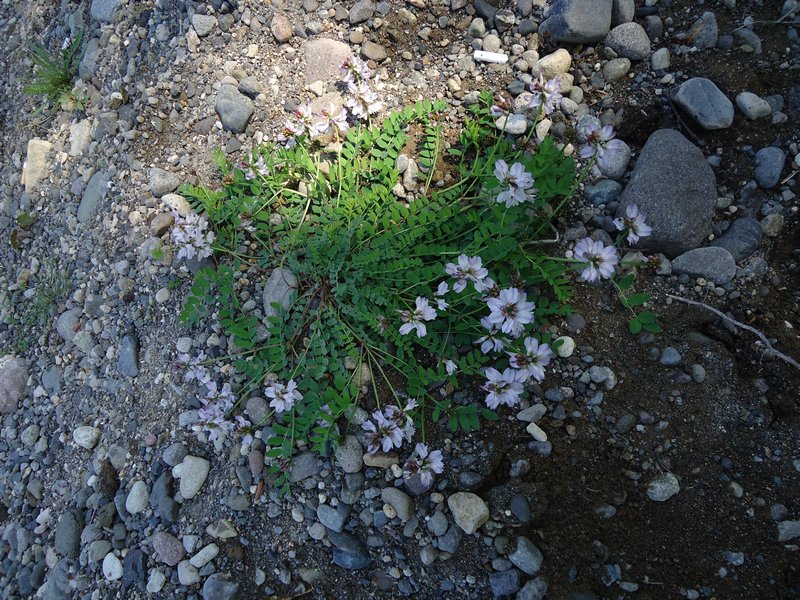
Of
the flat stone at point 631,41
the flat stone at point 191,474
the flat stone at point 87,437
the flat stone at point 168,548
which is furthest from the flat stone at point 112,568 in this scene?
the flat stone at point 631,41

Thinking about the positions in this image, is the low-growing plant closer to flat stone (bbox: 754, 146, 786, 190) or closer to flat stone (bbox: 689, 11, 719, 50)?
flat stone (bbox: 754, 146, 786, 190)

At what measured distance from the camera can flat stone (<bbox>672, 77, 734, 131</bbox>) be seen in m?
3.03

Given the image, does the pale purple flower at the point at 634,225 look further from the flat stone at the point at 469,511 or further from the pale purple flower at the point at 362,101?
the pale purple flower at the point at 362,101

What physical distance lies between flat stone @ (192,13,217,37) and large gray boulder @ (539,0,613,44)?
2105 millimetres

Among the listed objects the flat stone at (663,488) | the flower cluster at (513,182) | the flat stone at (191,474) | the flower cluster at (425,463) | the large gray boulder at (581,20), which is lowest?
the flat stone at (663,488)

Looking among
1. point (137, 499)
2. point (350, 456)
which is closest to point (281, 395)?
point (350, 456)

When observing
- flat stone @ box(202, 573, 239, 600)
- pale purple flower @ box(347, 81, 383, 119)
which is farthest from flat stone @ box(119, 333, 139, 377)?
pale purple flower @ box(347, 81, 383, 119)

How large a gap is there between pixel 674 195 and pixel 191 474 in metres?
2.76

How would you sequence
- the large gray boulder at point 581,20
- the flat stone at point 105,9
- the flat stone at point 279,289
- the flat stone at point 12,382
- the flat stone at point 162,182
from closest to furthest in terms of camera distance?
the flat stone at point 279,289
the large gray boulder at point 581,20
the flat stone at point 162,182
the flat stone at point 12,382
the flat stone at point 105,9

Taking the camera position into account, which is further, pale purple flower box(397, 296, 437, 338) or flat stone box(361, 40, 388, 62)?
flat stone box(361, 40, 388, 62)

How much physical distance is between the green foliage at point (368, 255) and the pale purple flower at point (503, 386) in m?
0.15

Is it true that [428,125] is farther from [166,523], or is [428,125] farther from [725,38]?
[166,523]

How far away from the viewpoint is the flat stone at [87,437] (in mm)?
3186

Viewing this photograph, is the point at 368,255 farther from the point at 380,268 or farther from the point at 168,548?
the point at 168,548
